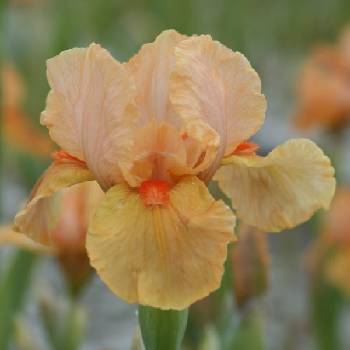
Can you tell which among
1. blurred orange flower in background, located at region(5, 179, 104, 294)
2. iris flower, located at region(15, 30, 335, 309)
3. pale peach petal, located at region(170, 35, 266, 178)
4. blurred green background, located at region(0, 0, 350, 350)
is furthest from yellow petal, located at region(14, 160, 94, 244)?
blurred orange flower in background, located at region(5, 179, 104, 294)

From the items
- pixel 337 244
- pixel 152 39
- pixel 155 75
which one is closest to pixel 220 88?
pixel 155 75

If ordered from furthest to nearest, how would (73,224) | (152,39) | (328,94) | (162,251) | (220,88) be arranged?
(152,39) < (328,94) < (73,224) < (220,88) < (162,251)

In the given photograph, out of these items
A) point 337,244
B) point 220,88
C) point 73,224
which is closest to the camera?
point 220,88

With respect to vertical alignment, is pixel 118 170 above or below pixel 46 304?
above

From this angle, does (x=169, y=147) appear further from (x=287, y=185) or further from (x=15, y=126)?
(x=15, y=126)

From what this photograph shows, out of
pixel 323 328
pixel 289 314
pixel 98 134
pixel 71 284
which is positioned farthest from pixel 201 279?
pixel 289 314

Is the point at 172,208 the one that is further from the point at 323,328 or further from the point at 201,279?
the point at 323,328
